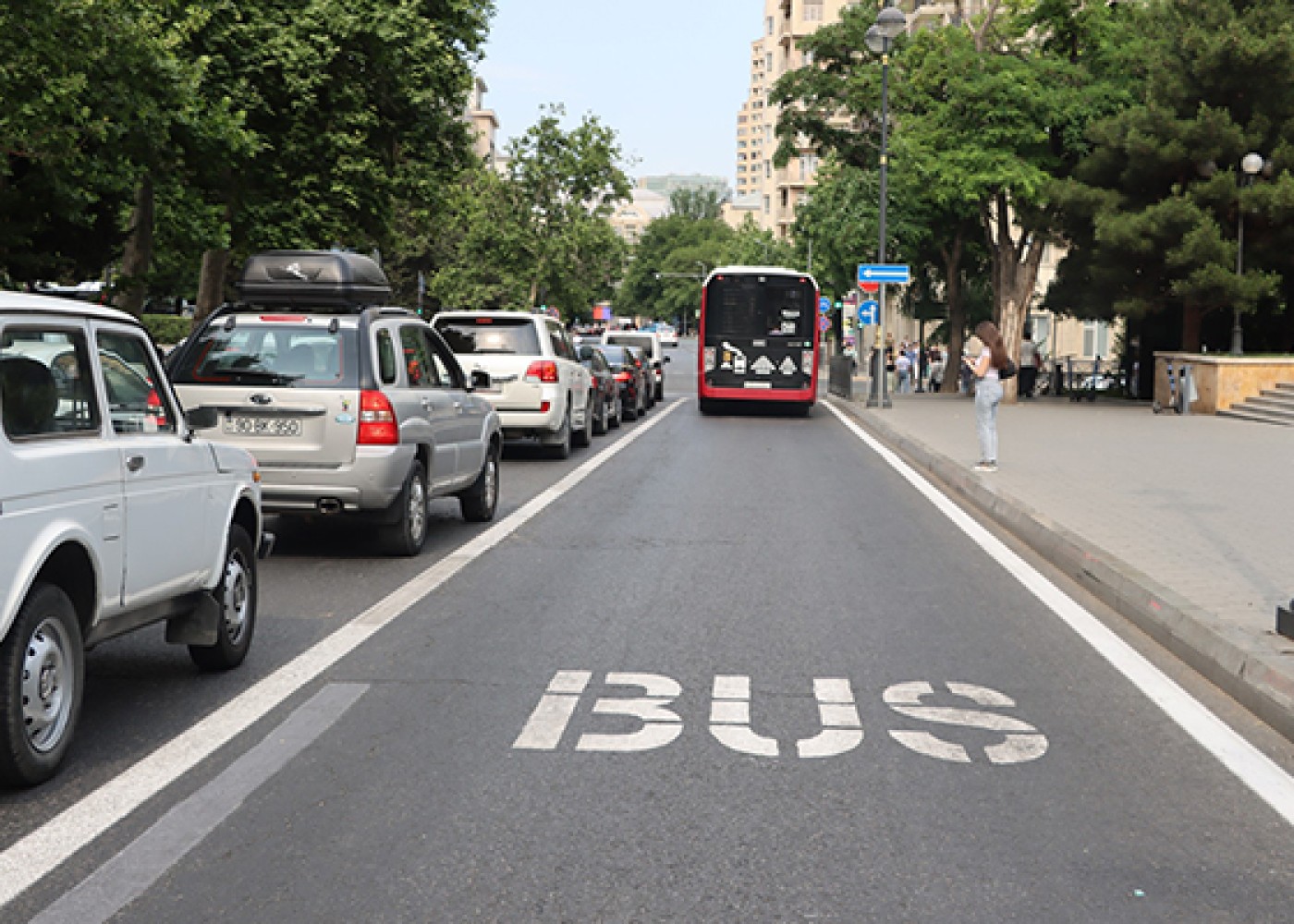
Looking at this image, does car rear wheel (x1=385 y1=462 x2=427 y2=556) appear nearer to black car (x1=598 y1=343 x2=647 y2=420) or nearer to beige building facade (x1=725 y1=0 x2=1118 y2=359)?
black car (x1=598 y1=343 x2=647 y2=420)

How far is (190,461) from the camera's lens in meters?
6.37

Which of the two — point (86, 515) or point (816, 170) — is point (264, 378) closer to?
point (86, 515)

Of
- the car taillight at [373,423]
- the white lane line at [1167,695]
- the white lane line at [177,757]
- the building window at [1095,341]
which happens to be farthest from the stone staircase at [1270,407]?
the building window at [1095,341]

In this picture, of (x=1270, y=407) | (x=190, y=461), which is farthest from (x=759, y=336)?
(x=190, y=461)

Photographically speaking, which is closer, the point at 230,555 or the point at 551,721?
the point at 551,721

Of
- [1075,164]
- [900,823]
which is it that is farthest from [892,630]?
[1075,164]

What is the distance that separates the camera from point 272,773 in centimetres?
525

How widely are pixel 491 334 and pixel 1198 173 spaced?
2178 centimetres

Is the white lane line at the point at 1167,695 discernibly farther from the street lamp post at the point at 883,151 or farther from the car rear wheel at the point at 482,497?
the street lamp post at the point at 883,151

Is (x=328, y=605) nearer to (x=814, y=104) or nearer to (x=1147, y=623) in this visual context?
(x=1147, y=623)

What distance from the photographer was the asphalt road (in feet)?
13.7

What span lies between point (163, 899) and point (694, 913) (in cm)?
140

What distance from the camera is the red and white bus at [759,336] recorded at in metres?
32.0

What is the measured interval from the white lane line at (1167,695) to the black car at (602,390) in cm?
1295
